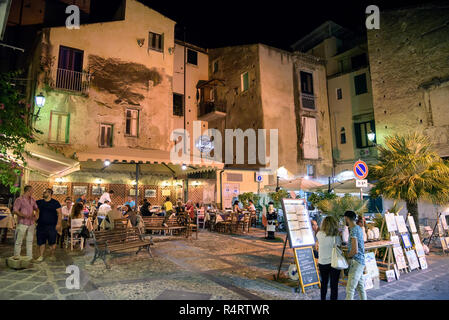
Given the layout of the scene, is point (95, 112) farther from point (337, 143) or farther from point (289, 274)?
point (337, 143)

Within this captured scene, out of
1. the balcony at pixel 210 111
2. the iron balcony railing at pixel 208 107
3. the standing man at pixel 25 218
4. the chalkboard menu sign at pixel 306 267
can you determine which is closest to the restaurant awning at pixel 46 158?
the standing man at pixel 25 218

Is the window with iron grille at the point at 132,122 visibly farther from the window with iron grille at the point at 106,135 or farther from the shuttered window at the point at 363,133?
the shuttered window at the point at 363,133

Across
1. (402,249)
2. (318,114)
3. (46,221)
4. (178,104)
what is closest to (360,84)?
(318,114)

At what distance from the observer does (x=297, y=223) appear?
524 centimetres

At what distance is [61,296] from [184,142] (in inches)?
647

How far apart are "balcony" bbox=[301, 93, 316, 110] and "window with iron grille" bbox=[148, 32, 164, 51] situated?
34.5 feet

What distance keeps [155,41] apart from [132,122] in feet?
18.7

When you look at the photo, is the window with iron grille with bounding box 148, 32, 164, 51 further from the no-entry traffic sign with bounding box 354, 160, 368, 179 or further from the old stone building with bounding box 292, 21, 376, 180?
the no-entry traffic sign with bounding box 354, 160, 368, 179

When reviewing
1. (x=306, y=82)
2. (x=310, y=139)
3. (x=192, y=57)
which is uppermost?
(x=192, y=57)

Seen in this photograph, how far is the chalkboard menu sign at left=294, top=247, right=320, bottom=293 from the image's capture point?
188 inches

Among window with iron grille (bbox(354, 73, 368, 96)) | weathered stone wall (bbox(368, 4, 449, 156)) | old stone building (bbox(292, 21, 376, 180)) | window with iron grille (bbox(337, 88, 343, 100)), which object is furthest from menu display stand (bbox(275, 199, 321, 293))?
window with iron grille (bbox(337, 88, 343, 100))

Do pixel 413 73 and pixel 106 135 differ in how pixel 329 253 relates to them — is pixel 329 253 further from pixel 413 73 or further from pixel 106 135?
pixel 413 73

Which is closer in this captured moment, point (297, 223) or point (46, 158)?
point (297, 223)

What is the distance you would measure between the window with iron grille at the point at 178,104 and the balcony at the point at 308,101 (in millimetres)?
8809
